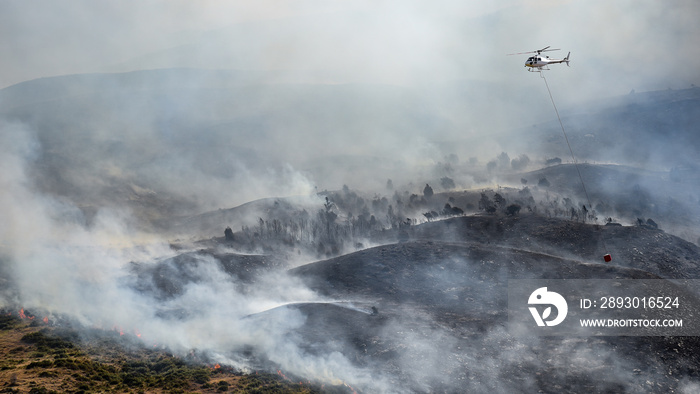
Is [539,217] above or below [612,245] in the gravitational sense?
above

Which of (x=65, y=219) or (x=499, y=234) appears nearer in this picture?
(x=499, y=234)

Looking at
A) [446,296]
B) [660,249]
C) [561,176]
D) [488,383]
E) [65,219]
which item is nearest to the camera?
[488,383]

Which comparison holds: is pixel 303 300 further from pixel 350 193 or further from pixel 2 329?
pixel 350 193

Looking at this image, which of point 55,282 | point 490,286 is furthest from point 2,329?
point 490,286

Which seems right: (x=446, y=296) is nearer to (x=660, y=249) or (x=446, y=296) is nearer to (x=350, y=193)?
(x=660, y=249)


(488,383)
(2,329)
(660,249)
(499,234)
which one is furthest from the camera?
(499,234)

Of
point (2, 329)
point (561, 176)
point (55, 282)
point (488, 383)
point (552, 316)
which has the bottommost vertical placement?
point (488, 383)

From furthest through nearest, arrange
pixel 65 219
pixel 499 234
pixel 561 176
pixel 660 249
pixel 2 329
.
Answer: pixel 561 176
pixel 65 219
pixel 499 234
pixel 660 249
pixel 2 329

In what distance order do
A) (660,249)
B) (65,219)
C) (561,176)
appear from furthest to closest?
(561,176), (65,219), (660,249)

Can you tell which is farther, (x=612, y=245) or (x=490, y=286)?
(x=612, y=245)

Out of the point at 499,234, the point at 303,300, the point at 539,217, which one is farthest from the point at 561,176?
the point at 303,300
